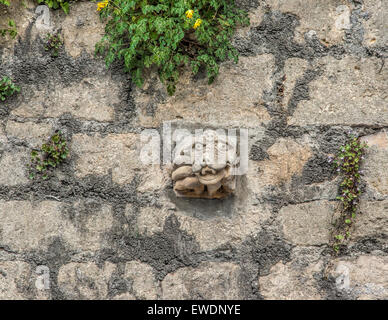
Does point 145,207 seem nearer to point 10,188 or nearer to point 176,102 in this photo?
point 176,102

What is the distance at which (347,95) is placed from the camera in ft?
8.00

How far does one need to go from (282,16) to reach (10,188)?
4.96 ft

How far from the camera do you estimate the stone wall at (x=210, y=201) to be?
7.95 ft

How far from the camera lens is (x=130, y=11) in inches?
96.4

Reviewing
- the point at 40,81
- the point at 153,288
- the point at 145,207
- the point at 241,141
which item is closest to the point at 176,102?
the point at 241,141

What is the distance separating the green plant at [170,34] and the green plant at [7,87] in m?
0.44

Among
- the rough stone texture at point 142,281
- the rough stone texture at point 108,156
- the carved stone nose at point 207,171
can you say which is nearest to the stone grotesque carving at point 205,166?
the carved stone nose at point 207,171

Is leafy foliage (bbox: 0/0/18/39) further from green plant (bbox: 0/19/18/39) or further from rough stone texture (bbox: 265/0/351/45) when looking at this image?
rough stone texture (bbox: 265/0/351/45)

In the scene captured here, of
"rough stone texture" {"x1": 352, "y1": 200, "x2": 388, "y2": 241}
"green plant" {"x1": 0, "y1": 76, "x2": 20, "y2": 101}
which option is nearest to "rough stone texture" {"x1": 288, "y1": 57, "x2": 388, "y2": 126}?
"rough stone texture" {"x1": 352, "y1": 200, "x2": 388, "y2": 241}

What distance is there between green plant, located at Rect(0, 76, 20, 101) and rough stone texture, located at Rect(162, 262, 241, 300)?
1146 millimetres

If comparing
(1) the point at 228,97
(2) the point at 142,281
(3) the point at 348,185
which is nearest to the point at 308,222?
(3) the point at 348,185

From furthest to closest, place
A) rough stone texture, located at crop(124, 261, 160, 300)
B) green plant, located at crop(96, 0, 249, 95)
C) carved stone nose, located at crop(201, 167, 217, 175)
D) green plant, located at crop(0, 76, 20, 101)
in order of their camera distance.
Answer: green plant, located at crop(0, 76, 20, 101), rough stone texture, located at crop(124, 261, 160, 300), green plant, located at crop(96, 0, 249, 95), carved stone nose, located at crop(201, 167, 217, 175)

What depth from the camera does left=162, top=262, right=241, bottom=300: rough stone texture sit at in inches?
96.5

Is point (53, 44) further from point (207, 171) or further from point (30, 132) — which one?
point (207, 171)
